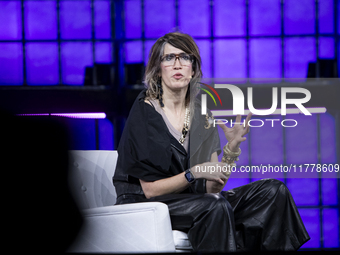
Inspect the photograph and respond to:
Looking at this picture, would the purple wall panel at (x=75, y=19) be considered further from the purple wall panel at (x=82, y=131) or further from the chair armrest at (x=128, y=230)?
the chair armrest at (x=128, y=230)

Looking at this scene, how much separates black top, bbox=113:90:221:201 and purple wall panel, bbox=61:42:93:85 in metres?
2.54

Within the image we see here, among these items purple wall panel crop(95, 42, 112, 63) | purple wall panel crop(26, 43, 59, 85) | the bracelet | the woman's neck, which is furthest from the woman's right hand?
purple wall panel crop(26, 43, 59, 85)

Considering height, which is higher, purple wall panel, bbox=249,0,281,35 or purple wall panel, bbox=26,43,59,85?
purple wall panel, bbox=249,0,281,35

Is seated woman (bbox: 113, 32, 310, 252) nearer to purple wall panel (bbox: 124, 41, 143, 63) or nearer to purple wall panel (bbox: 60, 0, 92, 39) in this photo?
purple wall panel (bbox: 124, 41, 143, 63)

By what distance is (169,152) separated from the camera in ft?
5.20

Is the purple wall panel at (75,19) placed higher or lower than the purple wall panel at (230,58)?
higher

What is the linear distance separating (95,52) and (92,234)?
294 centimetres

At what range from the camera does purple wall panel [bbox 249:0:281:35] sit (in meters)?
3.97

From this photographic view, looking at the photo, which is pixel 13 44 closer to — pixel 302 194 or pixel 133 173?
pixel 133 173

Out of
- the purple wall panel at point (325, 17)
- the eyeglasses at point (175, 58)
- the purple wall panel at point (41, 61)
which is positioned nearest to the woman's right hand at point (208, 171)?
the eyeglasses at point (175, 58)

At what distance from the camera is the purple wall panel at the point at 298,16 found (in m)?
3.95

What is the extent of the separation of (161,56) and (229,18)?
2.55 meters

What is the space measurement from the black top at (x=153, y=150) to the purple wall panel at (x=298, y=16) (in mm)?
2690

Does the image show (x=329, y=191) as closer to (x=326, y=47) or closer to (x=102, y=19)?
(x=326, y=47)
